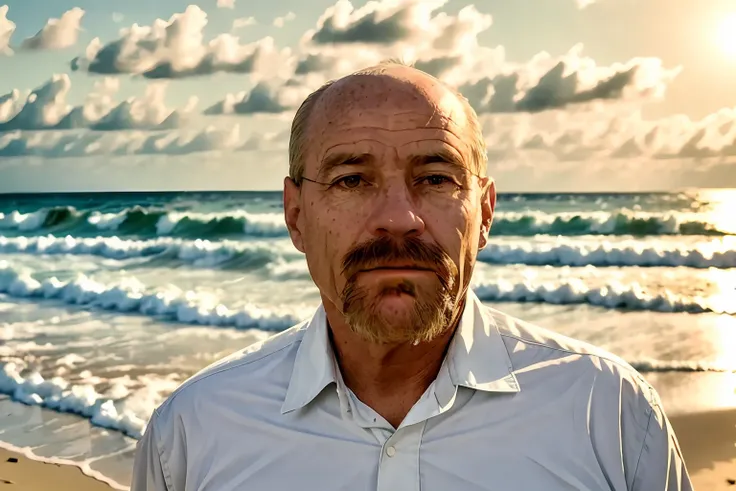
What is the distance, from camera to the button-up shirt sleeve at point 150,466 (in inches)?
79.2

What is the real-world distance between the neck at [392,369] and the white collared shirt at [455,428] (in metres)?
0.05

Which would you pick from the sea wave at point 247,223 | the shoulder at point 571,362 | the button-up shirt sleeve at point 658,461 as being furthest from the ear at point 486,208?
the sea wave at point 247,223

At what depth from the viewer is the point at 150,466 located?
2029mm

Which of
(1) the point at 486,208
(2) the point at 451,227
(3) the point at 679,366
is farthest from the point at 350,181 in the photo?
(3) the point at 679,366

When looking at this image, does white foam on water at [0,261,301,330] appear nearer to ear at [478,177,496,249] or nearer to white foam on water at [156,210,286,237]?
white foam on water at [156,210,286,237]

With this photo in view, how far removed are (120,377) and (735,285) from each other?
27.8 ft

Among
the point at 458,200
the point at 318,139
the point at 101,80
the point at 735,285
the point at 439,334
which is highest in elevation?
the point at 101,80

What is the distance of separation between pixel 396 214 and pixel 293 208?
426 mm

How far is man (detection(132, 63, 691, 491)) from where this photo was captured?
1747mm

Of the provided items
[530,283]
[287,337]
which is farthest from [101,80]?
[287,337]

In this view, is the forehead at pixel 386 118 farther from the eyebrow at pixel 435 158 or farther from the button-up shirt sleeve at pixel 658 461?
the button-up shirt sleeve at pixel 658 461

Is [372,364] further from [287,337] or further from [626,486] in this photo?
[626,486]

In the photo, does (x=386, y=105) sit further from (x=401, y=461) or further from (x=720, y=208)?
(x=720, y=208)

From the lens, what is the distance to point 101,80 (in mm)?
16391
